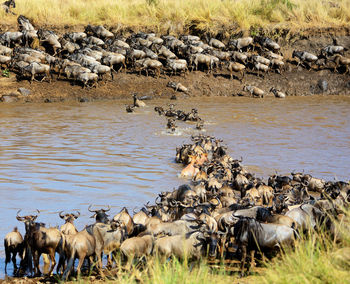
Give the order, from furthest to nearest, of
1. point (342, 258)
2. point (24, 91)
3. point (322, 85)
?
1. point (322, 85)
2. point (24, 91)
3. point (342, 258)

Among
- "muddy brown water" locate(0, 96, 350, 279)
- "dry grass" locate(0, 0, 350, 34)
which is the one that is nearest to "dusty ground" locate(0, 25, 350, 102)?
"dry grass" locate(0, 0, 350, 34)

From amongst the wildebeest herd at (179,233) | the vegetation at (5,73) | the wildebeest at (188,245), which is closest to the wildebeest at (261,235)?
the wildebeest herd at (179,233)

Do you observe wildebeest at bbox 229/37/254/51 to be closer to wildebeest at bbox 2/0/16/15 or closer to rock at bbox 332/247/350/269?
wildebeest at bbox 2/0/16/15

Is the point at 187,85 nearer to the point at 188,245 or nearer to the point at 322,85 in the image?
the point at 322,85

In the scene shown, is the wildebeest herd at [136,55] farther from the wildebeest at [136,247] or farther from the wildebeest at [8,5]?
the wildebeest at [136,247]

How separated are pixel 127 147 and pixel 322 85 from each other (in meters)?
14.1

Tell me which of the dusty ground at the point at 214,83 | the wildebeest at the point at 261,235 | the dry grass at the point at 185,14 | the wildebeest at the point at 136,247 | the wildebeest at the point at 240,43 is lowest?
the wildebeest at the point at 136,247

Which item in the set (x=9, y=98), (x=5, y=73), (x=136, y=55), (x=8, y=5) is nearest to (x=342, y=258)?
(x=9, y=98)

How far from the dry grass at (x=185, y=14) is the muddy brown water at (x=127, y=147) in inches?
259

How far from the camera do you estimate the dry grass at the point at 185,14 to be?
1152 inches

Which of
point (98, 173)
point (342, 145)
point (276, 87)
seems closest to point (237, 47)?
point (276, 87)

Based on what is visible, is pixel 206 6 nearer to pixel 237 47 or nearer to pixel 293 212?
pixel 237 47

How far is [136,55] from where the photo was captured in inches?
1009

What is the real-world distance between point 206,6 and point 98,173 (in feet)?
64.0
